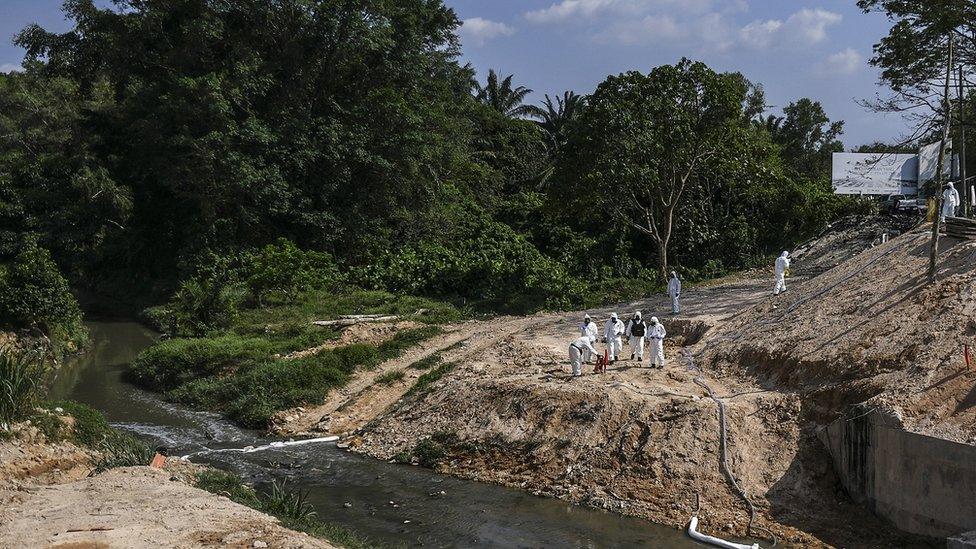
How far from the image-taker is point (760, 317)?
22.7 meters

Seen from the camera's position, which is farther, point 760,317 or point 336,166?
point 336,166

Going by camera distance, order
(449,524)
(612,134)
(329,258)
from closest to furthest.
Answer: (449,524), (612,134), (329,258)

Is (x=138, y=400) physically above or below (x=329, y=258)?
below

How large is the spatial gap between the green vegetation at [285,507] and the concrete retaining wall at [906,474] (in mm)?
8243

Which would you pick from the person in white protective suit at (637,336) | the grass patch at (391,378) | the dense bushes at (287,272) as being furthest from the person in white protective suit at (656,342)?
the dense bushes at (287,272)

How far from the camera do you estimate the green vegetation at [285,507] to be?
13.7m

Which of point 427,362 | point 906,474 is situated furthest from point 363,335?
point 906,474

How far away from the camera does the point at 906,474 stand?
14602 millimetres

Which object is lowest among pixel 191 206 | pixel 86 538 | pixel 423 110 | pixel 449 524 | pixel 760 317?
pixel 449 524

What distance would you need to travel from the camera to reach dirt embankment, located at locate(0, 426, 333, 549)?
12.0m

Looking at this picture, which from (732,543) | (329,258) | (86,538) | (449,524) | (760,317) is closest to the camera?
(86,538)

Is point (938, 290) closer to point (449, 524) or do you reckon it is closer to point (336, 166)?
point (449, 524)

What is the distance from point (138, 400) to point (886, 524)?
1987 cm

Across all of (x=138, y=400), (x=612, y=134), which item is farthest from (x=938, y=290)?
(x=138, y=400)
